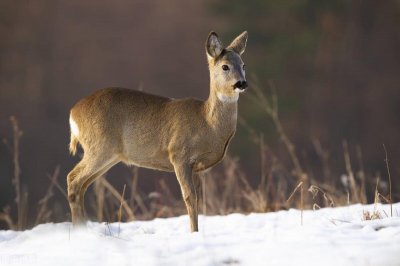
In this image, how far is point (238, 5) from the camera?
2139 centimetres

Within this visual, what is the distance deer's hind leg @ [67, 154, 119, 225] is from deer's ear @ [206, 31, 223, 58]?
102cm

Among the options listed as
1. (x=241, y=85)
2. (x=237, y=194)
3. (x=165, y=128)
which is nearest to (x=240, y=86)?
(x=241, y=85)

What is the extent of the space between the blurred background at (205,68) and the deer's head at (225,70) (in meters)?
13.7

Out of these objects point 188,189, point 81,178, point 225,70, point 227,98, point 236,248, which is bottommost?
point 236,248

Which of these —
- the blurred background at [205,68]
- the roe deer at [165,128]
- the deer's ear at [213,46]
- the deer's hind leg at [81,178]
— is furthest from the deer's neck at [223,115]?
the blurred background at [205,68]

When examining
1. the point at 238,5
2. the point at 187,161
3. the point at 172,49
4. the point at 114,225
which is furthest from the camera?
the point at 172,49

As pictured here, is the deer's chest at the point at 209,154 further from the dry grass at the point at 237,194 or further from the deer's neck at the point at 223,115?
the dry grass at the point at 237,194

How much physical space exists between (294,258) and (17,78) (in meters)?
23.5

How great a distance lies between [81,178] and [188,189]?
2.88 ft

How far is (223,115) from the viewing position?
5.77 meters

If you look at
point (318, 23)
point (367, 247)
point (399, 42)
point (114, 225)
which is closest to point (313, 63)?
point (318, 23)

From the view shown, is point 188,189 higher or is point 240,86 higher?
point 240,86

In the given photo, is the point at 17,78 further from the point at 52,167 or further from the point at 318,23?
the point at 318,23

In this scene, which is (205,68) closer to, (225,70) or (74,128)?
(74,128)
